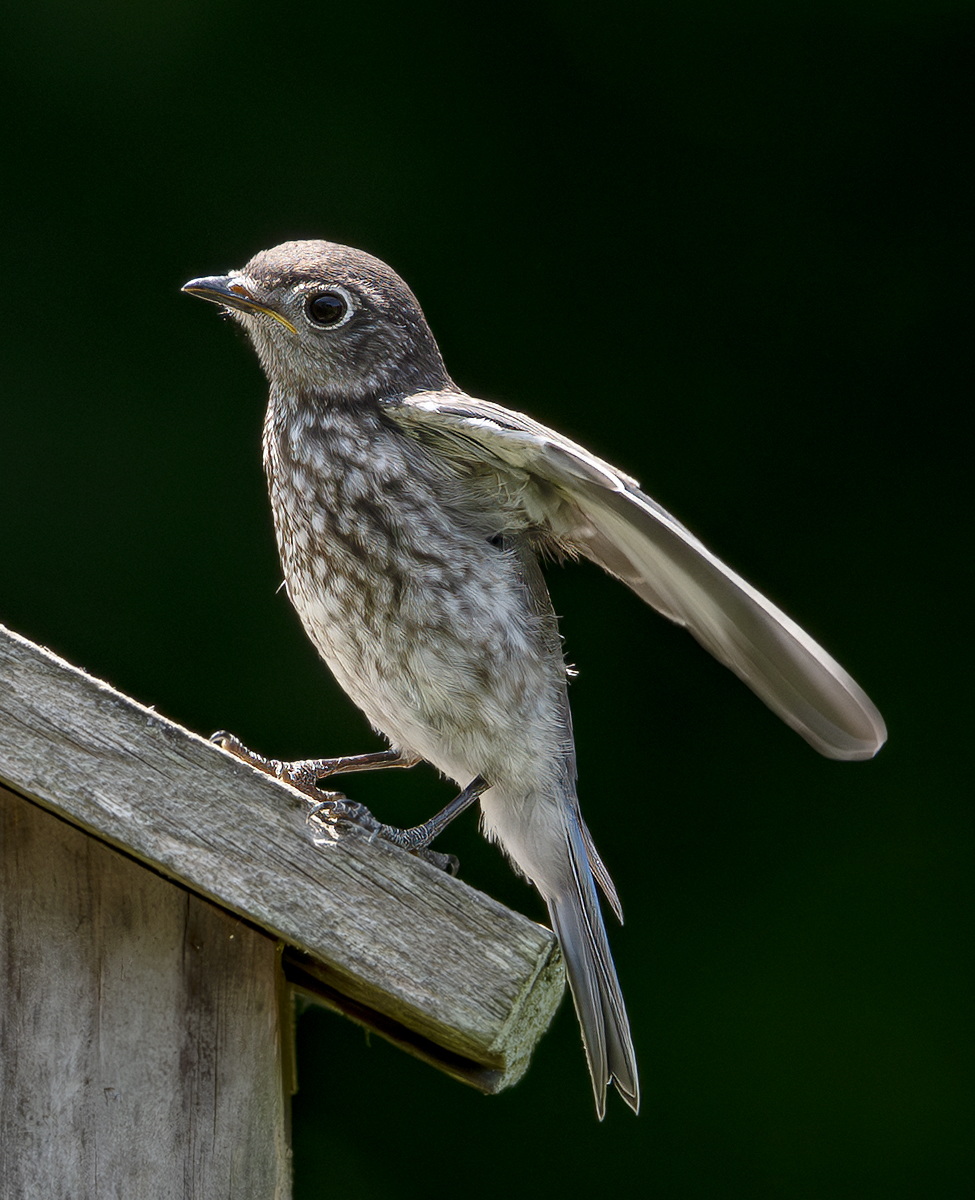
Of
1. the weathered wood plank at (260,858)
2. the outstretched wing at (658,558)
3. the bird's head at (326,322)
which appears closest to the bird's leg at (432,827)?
the weathered wood plank at (260,858)

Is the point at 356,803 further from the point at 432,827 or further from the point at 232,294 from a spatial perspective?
the point at 232,294

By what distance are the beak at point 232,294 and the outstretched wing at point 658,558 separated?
0.27 m

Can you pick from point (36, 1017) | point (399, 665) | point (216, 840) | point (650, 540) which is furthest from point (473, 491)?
point (36, 1017)

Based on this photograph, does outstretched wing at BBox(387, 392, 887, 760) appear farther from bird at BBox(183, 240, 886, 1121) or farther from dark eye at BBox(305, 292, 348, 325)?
dark eye at BBox(305, 292, 348, 325)

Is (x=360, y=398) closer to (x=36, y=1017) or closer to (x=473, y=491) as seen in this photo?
(x=473, y=491)

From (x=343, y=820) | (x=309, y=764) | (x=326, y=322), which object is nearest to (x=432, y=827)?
(x=309, y=764)

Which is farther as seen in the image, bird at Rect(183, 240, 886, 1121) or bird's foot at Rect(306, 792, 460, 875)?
bird at Rect(183, 240, 886, 1121)

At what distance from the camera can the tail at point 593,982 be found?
5.88 ft

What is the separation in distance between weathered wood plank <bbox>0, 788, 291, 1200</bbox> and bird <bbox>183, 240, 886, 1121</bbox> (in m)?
0.35

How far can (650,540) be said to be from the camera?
153 cm

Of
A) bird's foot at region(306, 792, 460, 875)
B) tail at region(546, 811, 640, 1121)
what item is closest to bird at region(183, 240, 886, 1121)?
tail at region(546, 811, 640, 1121)

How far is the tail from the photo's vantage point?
179cm

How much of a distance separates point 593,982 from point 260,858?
2.53 ft

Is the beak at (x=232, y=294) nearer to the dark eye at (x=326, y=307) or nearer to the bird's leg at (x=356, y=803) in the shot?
the dark eye at (x=326, y=307)
